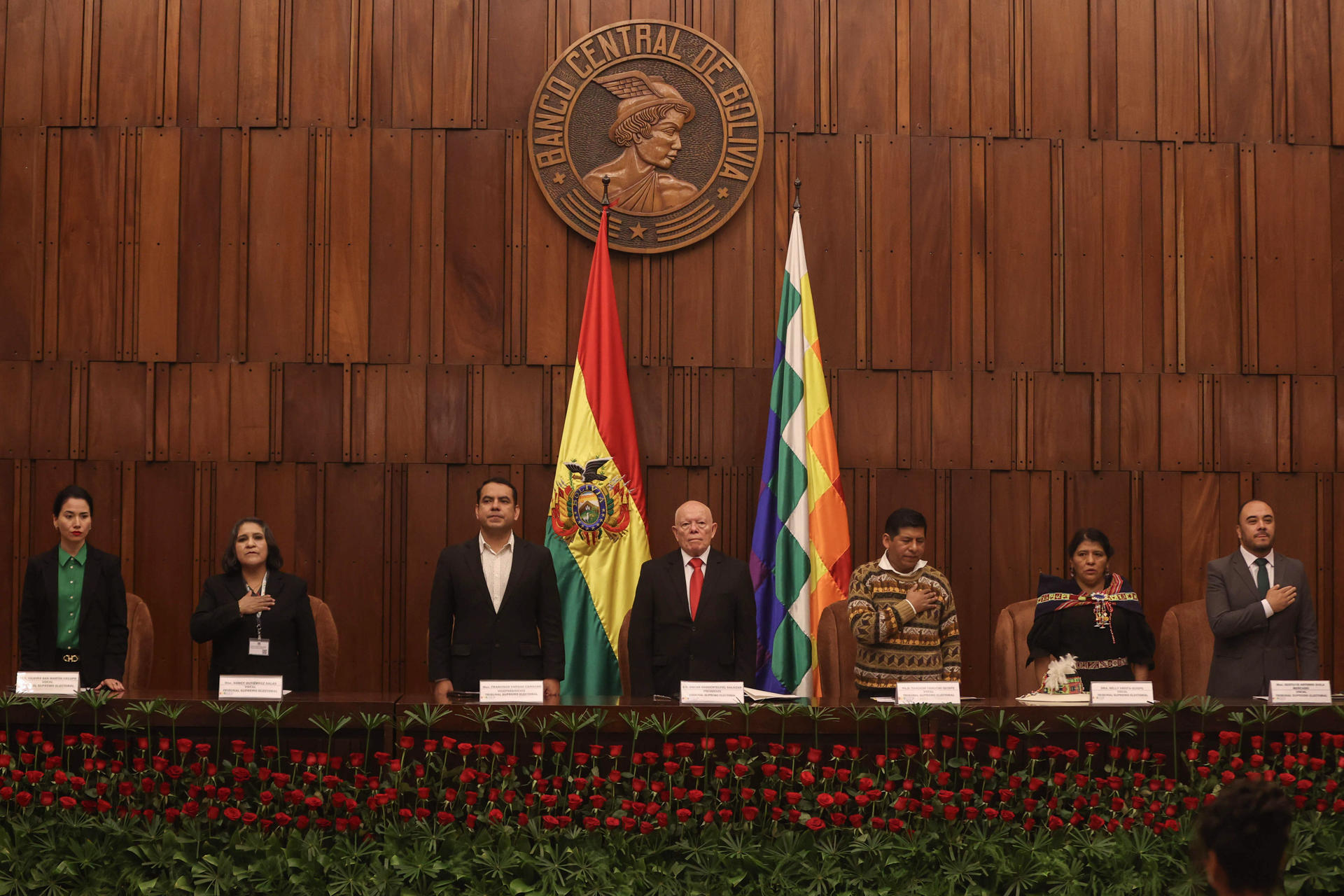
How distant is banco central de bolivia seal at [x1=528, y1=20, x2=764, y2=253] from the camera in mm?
5668

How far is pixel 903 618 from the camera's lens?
4.05 metres

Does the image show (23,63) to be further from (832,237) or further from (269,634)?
(832,237)

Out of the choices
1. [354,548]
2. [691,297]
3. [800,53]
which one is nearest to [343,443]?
[354,548]

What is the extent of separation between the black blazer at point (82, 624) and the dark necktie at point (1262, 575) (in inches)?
164

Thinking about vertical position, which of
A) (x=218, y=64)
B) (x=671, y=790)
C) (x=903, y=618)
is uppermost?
(x=218, y=64)

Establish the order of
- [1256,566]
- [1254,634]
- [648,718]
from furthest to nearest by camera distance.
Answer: [1256,566] < [1254,634] < [648,718]

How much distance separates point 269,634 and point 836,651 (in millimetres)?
2093

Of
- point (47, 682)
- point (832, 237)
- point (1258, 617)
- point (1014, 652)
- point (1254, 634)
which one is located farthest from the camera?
point (832, 237)

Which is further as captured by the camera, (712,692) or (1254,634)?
(1254,634)

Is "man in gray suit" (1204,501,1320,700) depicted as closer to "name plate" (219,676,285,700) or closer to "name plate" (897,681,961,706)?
"name plate" (897,681,961,706)

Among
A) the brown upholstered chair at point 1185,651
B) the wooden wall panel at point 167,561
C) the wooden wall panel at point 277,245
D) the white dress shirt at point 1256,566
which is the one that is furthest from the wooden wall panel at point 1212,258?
the wooden wall panel at point 167,561

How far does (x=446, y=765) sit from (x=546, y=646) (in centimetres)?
119

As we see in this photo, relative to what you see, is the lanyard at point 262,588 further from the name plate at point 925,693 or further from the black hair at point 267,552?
the name plate at point 925,693

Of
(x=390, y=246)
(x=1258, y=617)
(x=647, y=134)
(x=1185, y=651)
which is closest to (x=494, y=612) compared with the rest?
(x=390, y=246)
